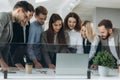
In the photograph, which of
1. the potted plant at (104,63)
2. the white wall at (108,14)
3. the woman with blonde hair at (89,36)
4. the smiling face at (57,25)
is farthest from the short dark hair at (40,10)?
the potted plant at (104,63)

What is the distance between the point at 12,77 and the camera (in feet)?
6.39

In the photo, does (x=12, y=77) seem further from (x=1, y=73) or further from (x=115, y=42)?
(x=115, y=42)

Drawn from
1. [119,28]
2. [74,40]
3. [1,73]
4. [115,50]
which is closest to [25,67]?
[1,73]

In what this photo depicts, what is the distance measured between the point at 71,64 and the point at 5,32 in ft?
2.50

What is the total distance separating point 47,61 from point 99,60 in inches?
21.7

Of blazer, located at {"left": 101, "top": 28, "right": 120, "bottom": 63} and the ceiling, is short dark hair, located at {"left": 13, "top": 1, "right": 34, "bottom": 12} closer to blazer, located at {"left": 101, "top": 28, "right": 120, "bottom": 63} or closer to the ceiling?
the ceiling

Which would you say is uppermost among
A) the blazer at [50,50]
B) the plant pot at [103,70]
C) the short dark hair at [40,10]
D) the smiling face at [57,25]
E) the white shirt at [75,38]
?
the short dark hair at [40,10]

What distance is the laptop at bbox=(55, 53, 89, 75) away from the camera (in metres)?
2.09

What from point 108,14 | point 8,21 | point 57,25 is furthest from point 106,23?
point 8,21

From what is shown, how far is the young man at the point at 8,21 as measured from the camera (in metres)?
2.36

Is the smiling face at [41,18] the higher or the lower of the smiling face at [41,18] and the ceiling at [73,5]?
the lower

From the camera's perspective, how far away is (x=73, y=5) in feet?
9.15

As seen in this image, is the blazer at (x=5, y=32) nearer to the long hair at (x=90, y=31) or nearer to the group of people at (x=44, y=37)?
the group of people at (x=44, y=37)

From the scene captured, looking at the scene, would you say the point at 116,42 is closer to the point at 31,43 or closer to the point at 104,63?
the point at 104,63
